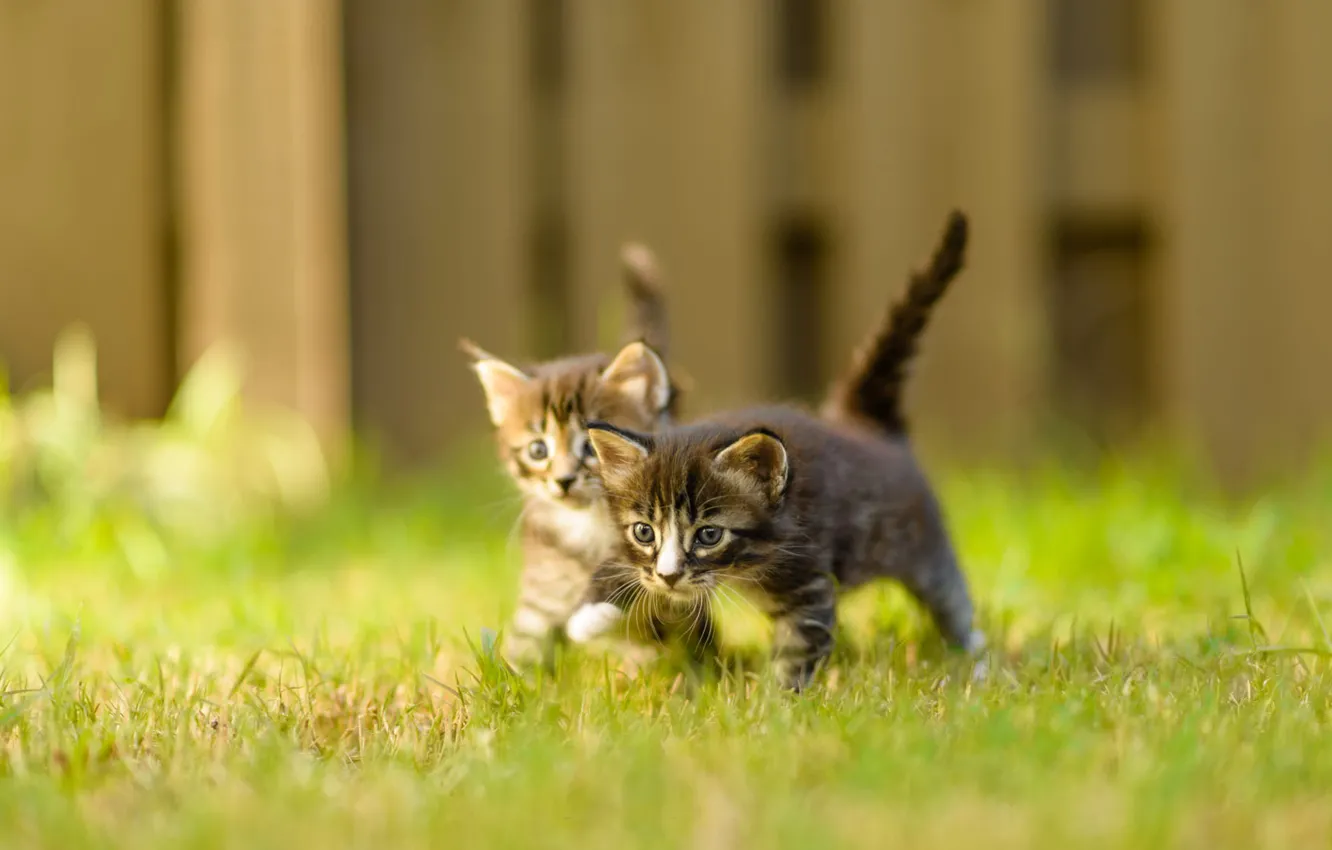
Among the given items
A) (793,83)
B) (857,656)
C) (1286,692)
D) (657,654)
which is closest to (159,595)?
(657,654)

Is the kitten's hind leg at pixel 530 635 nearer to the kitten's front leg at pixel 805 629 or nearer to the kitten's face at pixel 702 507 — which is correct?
the kitten's face at pixel 702 507

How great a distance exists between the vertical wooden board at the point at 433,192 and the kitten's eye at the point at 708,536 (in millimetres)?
2161

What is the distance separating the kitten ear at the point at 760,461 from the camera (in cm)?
235

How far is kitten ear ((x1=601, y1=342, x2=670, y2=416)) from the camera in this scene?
272 cm

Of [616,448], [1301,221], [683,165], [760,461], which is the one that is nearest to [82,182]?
[683,165]

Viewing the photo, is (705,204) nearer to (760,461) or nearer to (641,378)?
(641,378)

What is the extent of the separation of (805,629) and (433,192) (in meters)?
2.53

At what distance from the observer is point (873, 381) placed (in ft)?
9.82

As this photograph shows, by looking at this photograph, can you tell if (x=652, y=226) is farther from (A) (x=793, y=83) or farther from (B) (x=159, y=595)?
(B) (x=159, y=595)

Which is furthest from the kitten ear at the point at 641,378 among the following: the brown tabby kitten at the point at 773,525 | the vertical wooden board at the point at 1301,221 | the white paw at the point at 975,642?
the vertical wooden board at the point at 1301,221

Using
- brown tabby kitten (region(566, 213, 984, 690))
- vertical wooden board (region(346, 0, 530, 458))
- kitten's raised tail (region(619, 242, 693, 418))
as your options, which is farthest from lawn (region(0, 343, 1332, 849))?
vertical wooden board (region(346, 0, 530, 458))

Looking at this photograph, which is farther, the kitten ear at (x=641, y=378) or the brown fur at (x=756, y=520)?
the kitten ear at (x=641, y=378)

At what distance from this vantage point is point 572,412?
9.02ft

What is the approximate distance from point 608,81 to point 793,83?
2.61 feet
